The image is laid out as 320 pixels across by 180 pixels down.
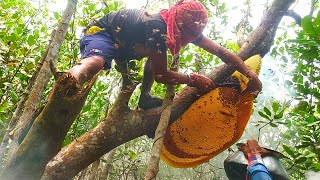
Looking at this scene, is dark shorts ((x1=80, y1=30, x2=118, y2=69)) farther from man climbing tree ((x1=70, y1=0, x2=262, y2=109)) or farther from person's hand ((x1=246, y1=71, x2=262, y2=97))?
person's hand ((x1=246, y1=71, x2=262, y2=97))

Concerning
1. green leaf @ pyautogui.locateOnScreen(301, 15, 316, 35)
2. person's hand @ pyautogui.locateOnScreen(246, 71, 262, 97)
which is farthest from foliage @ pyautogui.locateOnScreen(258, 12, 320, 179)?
person's hand @ pyautogui.locateOnScreen(246, 71, 262, 97)

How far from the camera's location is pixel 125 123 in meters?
1.95

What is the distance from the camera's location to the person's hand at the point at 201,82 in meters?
2.02

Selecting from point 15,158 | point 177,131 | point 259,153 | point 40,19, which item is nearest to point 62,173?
point 15,158

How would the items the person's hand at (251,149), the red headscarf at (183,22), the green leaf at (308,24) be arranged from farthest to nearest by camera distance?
the person's hand at (251,149), the green leaf at (308,24), the red headscarf at (183,22)

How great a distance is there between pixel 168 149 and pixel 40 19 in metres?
5.61

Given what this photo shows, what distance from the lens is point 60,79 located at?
1.37m

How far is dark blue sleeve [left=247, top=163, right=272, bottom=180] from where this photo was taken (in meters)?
1.89

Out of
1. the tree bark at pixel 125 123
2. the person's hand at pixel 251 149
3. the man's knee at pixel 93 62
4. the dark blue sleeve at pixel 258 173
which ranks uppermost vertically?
the man's knee at pixel 93 62

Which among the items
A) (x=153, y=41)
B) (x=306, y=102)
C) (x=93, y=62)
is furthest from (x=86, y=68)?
(x=306, y=102)

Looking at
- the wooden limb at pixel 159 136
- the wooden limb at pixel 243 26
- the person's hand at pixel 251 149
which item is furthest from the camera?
the wooden limb at pixel 243 26

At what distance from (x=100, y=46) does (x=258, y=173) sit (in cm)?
128

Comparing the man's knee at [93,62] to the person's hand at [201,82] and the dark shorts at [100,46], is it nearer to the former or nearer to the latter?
the dark shorts at [100,46]

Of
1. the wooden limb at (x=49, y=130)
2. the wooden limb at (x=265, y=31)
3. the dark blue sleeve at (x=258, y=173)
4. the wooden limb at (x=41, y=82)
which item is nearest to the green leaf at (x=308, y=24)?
the wooden limb at (x=265, y=31)
